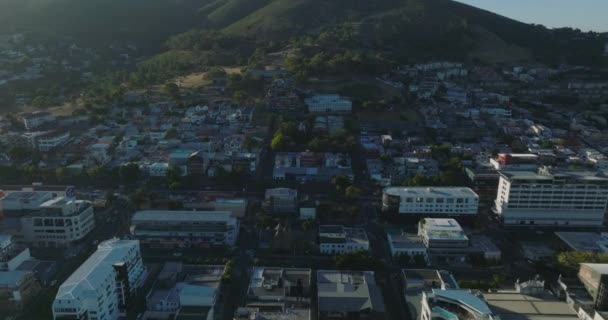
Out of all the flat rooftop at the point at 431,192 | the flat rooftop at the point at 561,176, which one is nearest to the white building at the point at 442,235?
the flat rooftop at the point at 431,192

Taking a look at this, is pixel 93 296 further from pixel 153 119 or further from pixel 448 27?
pixel 448 27

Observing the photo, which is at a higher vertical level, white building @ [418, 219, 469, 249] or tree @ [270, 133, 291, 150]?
tree @ [270, 133, 291, 150]

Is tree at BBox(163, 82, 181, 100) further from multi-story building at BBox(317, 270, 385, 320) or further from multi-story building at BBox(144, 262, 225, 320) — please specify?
A: multi-story building at BBox(317, 270, 385, 320)

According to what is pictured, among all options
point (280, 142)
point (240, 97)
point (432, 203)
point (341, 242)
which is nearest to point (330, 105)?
point (240, 97)

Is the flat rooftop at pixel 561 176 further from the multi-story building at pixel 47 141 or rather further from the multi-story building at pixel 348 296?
the multi-story building at pixel 47 141

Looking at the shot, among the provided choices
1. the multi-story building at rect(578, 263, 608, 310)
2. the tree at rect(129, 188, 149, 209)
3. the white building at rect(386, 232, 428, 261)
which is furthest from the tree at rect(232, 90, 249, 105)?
the multi-story building at rect(578, 263, 608, 310)

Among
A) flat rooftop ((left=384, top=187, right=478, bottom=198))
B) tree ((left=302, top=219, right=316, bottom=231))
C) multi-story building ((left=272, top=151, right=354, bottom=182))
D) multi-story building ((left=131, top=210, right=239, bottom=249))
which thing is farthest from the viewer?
multi-story building ((left=272, top=151, right=354, bottom=182))
